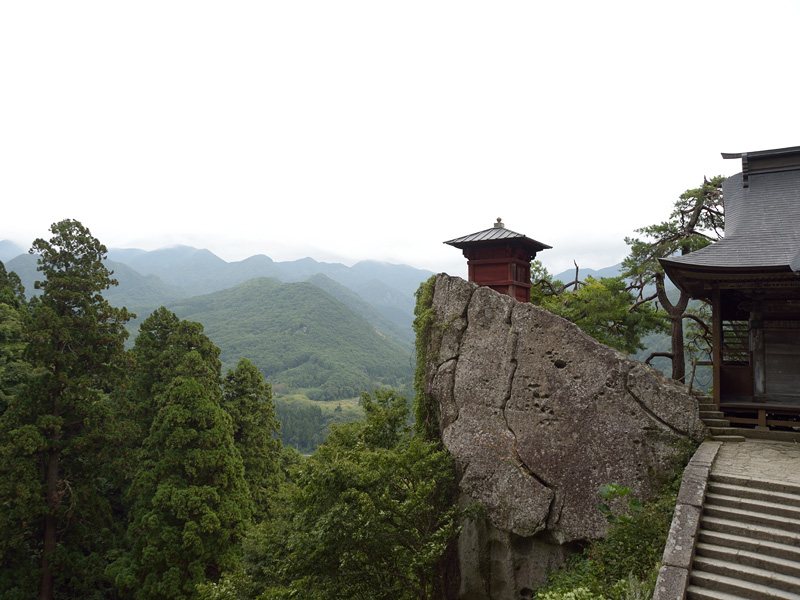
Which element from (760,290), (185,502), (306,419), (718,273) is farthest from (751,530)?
(306,419)

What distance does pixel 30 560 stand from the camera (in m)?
16.8

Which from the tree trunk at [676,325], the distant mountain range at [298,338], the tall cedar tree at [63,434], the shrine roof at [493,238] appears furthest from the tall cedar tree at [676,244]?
the distant mountain range at [298,338]

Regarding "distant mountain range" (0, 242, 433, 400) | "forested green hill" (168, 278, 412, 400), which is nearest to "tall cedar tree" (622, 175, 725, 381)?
"forested green hill" (168, 278, 412, 400)

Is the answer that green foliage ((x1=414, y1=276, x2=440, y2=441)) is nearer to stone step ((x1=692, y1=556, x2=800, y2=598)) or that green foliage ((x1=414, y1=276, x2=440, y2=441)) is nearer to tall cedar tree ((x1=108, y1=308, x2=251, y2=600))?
tall cedar tree ((x1=108, y1=308, x2=251, y2=600))

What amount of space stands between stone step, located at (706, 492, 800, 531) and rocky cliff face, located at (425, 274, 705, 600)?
1.94m

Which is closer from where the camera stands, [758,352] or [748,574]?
[748,574]

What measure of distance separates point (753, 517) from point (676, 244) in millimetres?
11482

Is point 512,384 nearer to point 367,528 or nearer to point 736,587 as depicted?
point 367,528

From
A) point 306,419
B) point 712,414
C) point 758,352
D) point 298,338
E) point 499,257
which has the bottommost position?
point 306,419

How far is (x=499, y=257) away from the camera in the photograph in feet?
47.2

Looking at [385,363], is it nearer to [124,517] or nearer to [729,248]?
[124,517]

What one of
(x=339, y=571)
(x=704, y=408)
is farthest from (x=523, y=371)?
(x=339, y=571)

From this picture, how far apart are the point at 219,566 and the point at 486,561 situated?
9.39 metres

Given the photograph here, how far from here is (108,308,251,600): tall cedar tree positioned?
15.2 m
